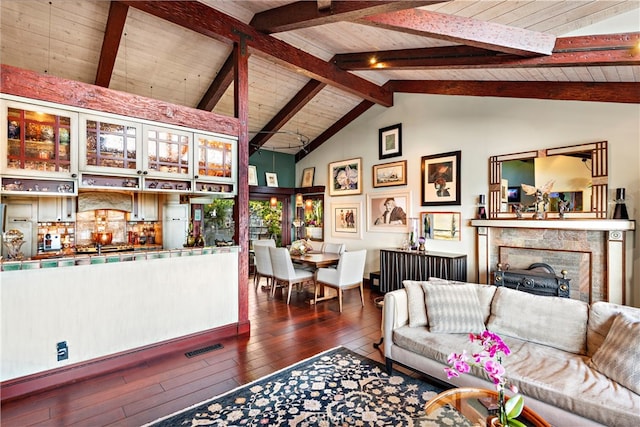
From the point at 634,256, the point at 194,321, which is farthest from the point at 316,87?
the point at 634,256

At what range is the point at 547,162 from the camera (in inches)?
176

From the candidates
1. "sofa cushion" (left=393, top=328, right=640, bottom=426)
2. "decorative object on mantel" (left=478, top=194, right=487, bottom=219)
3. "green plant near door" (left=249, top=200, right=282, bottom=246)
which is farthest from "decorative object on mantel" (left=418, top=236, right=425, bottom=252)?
"green plant near door" (left=249, top=200, right=282, bottom=246)

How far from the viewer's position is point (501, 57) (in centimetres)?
356

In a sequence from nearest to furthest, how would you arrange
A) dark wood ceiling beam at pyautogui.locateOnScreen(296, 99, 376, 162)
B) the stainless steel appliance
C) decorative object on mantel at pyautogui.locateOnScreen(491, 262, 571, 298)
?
1. decorative object on mantel at pyautogui.locateOnScreen(491, 262, 571, 298)
2. the stainless steel appliance
3. dark wood ceiling beam at pyautogui.locateOnScreen(296, 99, 376, 162)

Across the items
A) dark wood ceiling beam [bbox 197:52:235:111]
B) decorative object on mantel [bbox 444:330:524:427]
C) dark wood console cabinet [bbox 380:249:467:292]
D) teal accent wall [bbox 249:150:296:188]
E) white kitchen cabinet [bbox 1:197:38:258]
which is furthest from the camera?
teal accent wall [bbox 249:150:296:188]

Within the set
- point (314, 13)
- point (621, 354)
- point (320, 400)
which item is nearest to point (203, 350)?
point (320, 400)

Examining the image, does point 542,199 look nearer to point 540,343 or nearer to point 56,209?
point 540,343

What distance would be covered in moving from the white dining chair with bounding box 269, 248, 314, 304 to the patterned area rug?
7.05 feet

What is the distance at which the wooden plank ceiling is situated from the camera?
295cm

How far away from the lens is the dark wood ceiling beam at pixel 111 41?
3487 millimetres

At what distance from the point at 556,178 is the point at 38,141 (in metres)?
6.07

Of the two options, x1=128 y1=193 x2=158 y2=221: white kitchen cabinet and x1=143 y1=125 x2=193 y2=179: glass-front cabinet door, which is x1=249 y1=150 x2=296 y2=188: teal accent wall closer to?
x1=128 y1=193 x2=158 y2=221: white kitchen cabinet

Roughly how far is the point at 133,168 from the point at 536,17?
4.17 meters

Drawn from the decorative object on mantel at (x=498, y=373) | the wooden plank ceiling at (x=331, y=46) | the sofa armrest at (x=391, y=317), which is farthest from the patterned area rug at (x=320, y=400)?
the wooden plank ceiling at (x=331, y=46)
